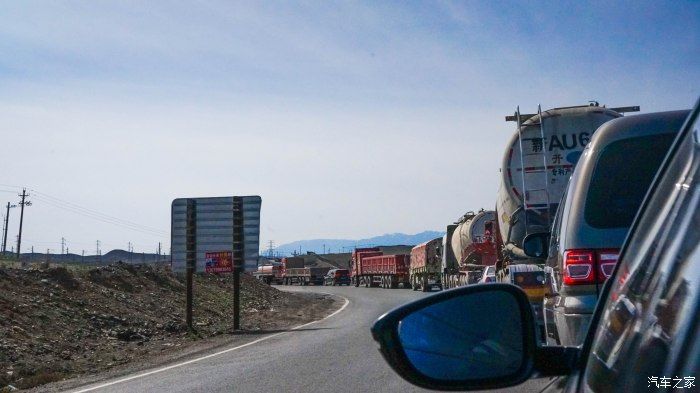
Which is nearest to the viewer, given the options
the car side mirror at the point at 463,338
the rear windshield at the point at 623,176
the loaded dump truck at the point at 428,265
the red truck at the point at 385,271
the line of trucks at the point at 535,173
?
the car side mirror at the point at 463,338

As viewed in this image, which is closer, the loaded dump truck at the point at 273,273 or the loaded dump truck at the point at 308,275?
the loaded dump truck at the point at 308,275

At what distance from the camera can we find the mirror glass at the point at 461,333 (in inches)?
103

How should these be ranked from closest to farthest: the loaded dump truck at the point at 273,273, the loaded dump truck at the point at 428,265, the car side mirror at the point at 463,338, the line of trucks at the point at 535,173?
the car side mirror at the point at 463,338
the line of trucks at the point at 535,173
the loaded dump truck at the point at 428,265
the loaded dump truck at the point at 273,273

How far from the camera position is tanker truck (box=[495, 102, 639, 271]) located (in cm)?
1363

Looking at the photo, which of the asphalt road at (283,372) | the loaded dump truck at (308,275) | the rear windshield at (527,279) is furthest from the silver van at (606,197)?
the loaded dump truck at (308,275)

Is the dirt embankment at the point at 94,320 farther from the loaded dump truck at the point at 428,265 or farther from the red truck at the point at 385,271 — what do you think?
the red truck at the point at 385,271

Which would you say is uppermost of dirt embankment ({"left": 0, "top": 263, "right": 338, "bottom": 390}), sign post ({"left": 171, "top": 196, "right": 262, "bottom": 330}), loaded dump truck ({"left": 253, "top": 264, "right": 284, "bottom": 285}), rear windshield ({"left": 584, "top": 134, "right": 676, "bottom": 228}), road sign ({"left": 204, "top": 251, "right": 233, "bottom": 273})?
loaded dump truck ({"left": 253, "top": 264, "right": 284, "bottom": 285})

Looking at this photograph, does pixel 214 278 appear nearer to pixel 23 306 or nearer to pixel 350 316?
pixel 350 316

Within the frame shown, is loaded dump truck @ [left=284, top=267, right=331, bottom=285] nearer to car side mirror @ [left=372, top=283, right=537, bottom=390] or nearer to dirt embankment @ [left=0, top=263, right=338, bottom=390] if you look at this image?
dirt embankment @ [left=0, top=263, right=338, bottom=390]

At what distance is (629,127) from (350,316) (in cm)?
2073

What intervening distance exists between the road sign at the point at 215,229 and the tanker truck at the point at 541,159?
11.2m

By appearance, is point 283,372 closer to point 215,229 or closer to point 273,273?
point 215,229

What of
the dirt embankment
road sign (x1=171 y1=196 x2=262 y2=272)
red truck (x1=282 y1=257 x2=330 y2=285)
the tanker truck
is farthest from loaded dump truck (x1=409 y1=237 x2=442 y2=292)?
red truck (x1=282 y1=257 x2=330 y2=285)

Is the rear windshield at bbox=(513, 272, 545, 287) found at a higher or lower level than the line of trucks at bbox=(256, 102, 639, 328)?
lower
